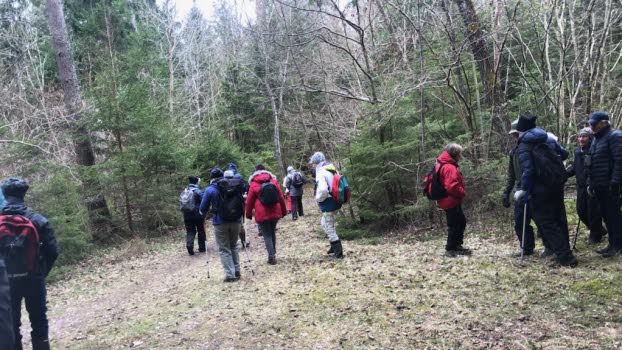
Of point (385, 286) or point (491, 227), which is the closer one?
point (385, 286)

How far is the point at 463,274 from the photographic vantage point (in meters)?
6.80

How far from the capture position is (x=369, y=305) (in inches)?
238

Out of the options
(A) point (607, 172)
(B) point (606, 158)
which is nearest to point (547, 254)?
(A) point (607, 172)

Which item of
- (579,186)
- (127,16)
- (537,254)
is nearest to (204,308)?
(537,254)

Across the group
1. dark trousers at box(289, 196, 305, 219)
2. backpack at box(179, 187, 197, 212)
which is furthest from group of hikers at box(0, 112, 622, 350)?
dark trousers at box(289, 196, 305, 219)

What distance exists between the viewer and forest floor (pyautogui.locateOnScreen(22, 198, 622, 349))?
4.86m

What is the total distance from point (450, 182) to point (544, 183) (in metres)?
1.37

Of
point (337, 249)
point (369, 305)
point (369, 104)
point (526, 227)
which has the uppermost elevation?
point (369, 104)

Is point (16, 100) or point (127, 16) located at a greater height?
point (127, 16)

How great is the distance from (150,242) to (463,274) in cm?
1071

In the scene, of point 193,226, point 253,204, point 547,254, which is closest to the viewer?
point 547,254

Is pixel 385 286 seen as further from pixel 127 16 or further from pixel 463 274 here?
pixel 127 16

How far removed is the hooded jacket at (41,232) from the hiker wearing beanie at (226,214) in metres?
3.16

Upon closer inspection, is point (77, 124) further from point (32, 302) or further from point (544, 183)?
point (544, 183)
